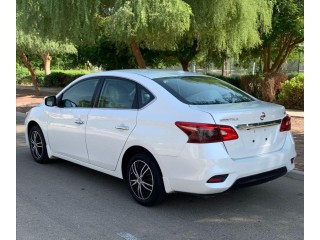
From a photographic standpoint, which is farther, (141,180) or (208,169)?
(141,180)

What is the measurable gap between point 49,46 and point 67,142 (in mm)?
18092

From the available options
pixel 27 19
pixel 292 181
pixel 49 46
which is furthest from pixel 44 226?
pixel 49 46

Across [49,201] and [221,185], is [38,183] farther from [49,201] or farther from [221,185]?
[221,185]

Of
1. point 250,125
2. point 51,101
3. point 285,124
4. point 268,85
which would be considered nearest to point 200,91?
point 250,125

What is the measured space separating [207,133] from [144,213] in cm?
124

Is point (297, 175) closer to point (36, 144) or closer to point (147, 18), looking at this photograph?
point (36, 144)

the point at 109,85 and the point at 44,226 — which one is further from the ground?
the point at 109,85

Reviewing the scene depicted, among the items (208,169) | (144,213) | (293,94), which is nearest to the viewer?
(208,169)

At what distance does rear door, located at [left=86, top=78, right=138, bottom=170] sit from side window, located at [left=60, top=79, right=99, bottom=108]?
248 millimetres

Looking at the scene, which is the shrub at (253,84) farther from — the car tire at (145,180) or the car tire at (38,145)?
the car tire at (145,180)

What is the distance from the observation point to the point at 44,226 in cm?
409

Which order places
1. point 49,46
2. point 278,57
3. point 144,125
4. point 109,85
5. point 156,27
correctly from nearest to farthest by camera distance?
1. point 144,125
2. point 109,85
3. point 156,27
4. point 278,57
5. point 49,46

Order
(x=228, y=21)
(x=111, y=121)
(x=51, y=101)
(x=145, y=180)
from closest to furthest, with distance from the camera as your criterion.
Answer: (x=145, y=180) < (x=111, y=121) < (x=51, y=101) < (x=228, y=21)

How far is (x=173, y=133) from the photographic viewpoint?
4.12 metres
